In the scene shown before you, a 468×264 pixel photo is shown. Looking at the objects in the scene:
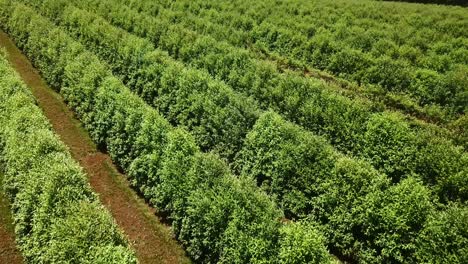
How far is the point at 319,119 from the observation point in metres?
25.7

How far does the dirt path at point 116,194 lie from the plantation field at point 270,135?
1.65 feet

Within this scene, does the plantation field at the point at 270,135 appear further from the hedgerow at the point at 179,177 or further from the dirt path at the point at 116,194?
the dirt path at the point at 116,194

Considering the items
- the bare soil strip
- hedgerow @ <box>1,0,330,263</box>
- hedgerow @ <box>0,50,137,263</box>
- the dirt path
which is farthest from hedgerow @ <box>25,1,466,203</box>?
the bare soil strip

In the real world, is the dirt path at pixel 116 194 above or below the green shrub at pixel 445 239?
below

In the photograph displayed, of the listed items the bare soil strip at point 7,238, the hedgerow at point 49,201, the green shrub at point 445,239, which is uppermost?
the green shrub at point 445,239

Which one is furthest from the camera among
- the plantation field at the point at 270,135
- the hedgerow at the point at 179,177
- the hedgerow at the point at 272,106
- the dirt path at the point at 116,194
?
the hedgerow at the point at 272,106

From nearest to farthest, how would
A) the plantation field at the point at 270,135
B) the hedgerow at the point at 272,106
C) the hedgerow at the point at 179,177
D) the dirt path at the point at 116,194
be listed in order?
1. the hedgerow at the point at 179,177
2. the plantation field at the point at 270,135
3. the dirt path at the point at 116,194
4. the hedgerow at the point at 272,106

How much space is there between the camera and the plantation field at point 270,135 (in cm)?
1719

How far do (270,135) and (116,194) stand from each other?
9040 millimetres

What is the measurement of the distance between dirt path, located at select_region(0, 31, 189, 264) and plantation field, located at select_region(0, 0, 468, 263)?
1.65ft

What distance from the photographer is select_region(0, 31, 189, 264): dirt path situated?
1964 centimetres

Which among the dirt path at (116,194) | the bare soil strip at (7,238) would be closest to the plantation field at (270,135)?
the dirt path at (116,194)

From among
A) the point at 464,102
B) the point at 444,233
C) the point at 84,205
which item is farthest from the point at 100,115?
the point at 464,102

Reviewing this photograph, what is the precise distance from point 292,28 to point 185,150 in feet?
88.6
